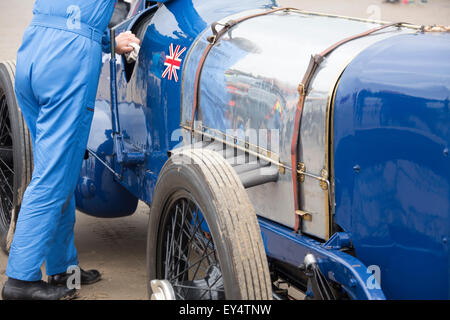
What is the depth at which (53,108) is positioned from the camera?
340 centimetres

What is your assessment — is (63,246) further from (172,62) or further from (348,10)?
(348,10)

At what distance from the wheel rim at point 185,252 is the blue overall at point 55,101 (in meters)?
0.84

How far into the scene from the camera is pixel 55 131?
3406 mm

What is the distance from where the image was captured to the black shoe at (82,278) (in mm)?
3791

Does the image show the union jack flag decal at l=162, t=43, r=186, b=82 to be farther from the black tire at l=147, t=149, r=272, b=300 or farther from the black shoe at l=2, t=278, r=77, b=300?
the black shoe at l=2, t=278, r=77, b=300

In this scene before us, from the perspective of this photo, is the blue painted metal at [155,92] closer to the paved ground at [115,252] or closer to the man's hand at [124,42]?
the man's hand at [124,42]

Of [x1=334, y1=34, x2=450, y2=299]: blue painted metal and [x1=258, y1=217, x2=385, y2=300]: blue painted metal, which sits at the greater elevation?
[x1=334, y1=34, x2=450, y2=299]: blue painted metal

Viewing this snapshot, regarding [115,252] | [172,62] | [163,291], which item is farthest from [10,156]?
[163,291]

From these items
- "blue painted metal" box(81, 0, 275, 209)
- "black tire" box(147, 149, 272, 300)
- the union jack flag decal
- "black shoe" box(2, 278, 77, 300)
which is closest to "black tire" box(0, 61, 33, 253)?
"blue painted metal" box(81, 0, 275, 209)

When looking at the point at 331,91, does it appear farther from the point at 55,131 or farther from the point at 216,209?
the point at 55,131

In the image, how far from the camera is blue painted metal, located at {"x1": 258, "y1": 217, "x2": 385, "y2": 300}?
7.28 ft

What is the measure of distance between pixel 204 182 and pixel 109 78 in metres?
2.03

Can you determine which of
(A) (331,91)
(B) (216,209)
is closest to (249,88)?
(A) (331,91)

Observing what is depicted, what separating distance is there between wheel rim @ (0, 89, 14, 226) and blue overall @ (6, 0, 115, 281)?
1.18 metres
